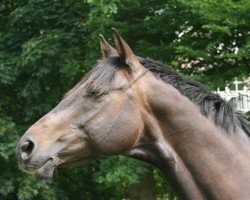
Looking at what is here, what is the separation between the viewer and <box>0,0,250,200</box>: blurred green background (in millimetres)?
8086

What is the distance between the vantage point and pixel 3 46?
1080 centimetres

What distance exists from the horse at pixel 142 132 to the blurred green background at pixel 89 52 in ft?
13.9

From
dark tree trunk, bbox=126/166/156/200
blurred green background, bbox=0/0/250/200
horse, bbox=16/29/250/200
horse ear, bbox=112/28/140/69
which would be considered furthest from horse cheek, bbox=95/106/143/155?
dark tree trunk, bbox=126/166/156/200

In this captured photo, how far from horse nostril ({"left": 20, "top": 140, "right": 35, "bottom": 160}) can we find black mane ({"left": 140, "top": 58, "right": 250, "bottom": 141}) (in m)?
0.79

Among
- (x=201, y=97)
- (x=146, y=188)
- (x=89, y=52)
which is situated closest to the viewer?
(x=201, y=97)

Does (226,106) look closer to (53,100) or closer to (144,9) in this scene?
(144,9)

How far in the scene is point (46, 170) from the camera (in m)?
3.17

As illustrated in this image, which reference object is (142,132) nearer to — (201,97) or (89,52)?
(201,97)

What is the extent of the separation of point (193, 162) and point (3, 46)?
8.08 m

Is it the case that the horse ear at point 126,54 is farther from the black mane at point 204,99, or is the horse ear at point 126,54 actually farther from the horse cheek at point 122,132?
the horse cheek at point 122,132

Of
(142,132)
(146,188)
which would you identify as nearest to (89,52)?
(146,188)

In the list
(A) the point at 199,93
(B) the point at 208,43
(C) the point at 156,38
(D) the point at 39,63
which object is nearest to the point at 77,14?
(D) the point at 39,63

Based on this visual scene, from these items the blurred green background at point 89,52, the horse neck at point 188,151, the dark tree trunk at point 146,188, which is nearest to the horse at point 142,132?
the horse neck at point 188,151

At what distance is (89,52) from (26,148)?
22.5 feet
